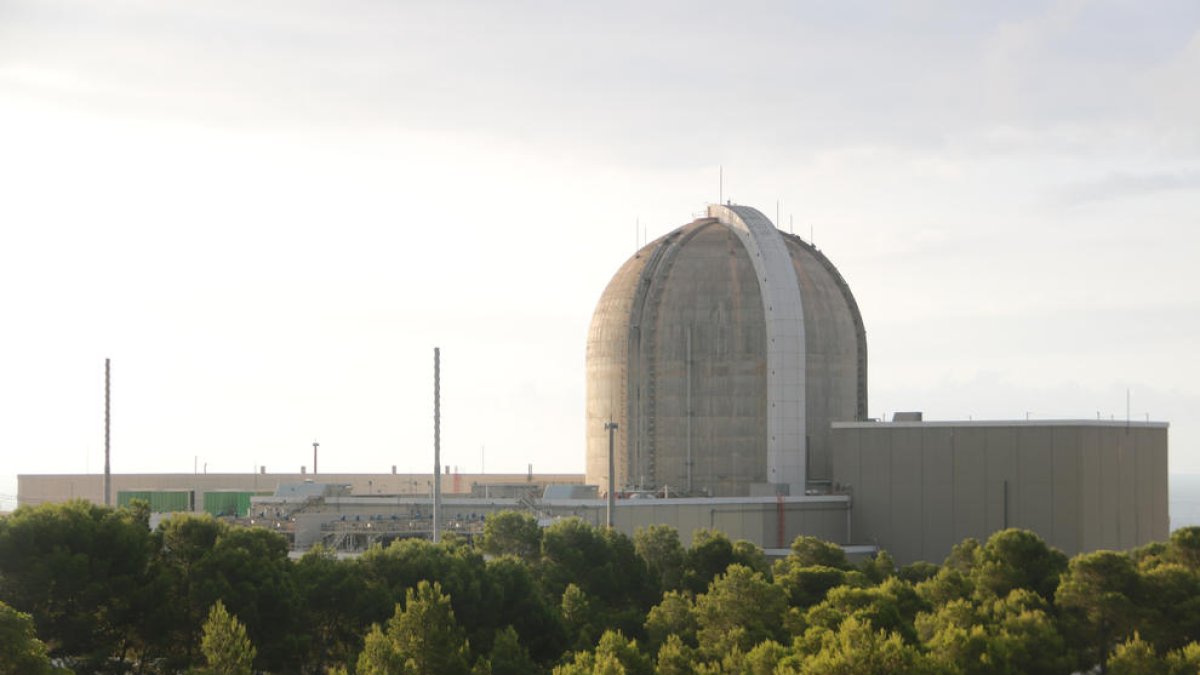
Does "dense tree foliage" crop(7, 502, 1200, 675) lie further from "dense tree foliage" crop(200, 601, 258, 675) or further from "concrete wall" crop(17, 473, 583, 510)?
"concrete wall" crop(17, 473, 583, 510)

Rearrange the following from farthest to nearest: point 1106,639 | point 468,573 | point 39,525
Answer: point 468,573 → point 1106,639 → point 39,525

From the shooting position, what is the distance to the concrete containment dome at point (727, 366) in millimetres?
82125

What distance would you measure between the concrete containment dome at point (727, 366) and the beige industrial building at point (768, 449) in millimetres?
75

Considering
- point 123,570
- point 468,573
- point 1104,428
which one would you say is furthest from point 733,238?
point 123,570

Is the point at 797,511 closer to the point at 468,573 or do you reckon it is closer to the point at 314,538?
the point at 314,538

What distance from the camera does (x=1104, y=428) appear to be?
77.1m

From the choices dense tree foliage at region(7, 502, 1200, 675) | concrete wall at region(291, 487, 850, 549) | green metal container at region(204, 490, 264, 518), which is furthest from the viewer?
green metal container at region(204, 490, 264, 518)

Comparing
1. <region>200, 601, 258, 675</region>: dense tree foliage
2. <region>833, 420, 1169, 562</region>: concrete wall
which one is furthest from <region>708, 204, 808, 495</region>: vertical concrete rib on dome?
<region>200, 601, 258, 675</region>: dense tree foliage

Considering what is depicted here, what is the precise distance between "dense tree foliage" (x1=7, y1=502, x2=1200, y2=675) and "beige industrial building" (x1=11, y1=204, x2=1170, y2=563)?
17.5 metres

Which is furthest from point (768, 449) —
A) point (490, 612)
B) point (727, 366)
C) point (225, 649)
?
point (225, 649)

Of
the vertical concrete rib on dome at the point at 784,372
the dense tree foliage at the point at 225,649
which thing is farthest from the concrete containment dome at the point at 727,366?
the dense tree foliage at the point at 225,649

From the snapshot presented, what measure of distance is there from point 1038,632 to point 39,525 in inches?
1025

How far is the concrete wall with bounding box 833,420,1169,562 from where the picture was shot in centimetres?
7531

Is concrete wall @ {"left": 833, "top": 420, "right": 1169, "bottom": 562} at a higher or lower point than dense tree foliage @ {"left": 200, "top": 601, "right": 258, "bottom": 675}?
higher
